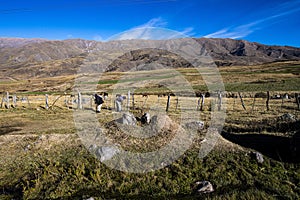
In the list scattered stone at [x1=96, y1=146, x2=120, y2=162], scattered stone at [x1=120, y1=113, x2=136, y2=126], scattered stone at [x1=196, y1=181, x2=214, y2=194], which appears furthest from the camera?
scattered stone at [x1=120, y1=113, x2=136, y2=126]

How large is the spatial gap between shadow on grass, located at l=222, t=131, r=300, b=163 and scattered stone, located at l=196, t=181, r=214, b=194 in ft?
17.2

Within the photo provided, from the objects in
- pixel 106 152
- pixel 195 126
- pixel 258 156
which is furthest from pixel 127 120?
pixel 258 156

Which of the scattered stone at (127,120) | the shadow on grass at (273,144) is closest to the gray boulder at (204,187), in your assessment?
the shadow on grass at (273,144)

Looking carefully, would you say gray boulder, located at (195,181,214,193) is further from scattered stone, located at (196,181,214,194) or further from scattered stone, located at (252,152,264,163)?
scattered stone, located at (252,152,264,163)

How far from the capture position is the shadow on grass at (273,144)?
503 inches

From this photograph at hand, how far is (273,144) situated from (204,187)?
716 cm

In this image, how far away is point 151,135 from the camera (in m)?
16.0

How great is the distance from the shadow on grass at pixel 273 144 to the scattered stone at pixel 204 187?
206 inches

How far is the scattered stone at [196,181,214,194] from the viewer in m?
9.92

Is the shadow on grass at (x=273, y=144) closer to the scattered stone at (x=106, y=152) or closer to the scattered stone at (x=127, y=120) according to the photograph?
the scattered stone at (x=127, y=120)

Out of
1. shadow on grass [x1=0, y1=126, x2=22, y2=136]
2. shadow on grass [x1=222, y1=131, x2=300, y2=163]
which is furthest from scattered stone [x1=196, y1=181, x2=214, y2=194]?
shadow on grass [x1=0, y1=126, x2=22, y2=136]

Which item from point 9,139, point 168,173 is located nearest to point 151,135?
point 168,173

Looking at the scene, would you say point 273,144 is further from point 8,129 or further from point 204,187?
point 8,129

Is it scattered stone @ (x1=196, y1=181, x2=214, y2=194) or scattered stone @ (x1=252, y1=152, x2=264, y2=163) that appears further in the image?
scattered stone @ (x1=252, y1=152, x2=264, y2=163)
